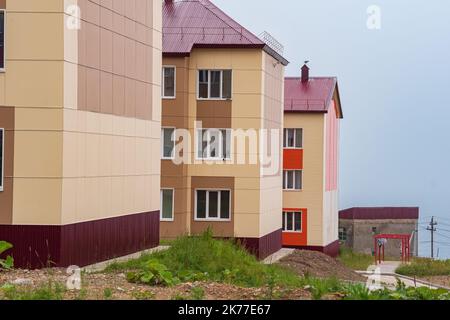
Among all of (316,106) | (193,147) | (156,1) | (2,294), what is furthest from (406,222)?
(2,294)

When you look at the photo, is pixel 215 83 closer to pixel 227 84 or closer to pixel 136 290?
pixel 227 84

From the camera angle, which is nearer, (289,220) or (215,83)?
(215,83)

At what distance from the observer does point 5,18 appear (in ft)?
62.5

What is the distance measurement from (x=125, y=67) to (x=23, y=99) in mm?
4243

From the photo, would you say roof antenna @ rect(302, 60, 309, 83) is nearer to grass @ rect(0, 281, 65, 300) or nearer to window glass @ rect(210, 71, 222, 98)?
window glass @ rect(210, 71, 222, 98)

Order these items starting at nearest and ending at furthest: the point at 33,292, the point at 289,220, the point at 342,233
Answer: the point at 33,292
the point at 289,220
the point at 342,233

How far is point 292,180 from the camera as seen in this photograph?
44688mm

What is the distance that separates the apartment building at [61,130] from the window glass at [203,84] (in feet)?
34.9

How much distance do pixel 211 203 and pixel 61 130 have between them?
47.6ft

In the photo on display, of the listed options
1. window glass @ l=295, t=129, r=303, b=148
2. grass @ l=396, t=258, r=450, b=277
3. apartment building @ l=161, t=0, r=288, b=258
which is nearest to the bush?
apartment building @ l=161, t=0, r=288, b=258

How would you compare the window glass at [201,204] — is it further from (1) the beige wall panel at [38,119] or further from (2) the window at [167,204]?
(1) the beige wall panel at [38,119]

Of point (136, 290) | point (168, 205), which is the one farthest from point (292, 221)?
point (136, 290)

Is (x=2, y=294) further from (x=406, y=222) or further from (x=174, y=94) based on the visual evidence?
(x=406, y=222)

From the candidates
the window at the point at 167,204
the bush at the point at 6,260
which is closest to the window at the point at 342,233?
the window at the point at 167,204
